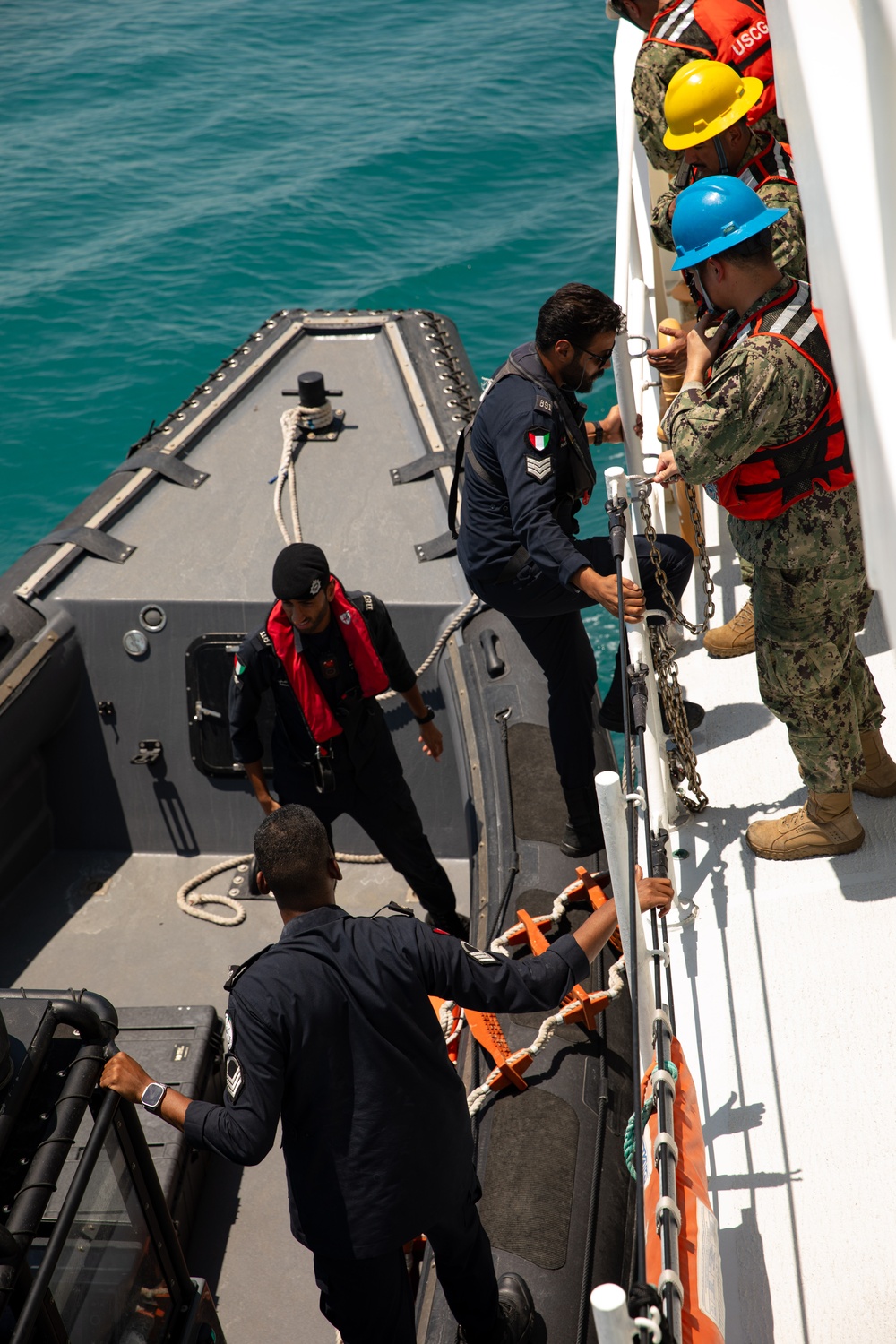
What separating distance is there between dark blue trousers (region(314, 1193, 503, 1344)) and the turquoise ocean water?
530 cm

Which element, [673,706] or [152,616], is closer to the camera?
[673,706]

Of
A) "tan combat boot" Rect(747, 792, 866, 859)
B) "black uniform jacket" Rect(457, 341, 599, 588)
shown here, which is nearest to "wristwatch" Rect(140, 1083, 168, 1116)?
"black uniform jacket" Rect(457, 341, 599, 588)

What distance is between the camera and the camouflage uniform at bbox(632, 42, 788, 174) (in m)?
3.35

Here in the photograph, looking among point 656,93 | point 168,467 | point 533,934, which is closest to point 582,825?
point 533,934

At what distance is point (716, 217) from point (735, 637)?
1.57m

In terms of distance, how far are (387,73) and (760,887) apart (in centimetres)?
1513

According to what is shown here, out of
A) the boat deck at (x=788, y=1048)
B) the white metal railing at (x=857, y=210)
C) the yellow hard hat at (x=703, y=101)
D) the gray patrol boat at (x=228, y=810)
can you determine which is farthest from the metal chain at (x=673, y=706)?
the white metal railing at (x=857, y=210)

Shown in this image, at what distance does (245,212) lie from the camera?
41.4 ft

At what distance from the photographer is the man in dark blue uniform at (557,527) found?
9.13 ft

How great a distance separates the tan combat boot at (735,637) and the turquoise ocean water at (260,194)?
3788 millimetres

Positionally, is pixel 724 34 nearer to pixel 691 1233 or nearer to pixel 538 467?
pixel 538 467

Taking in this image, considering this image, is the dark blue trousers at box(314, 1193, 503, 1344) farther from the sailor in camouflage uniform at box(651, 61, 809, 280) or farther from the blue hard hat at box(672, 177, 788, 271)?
the sailor in camouflage uniform at box(651, 61, 809, 280)

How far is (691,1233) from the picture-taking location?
1.77 meters

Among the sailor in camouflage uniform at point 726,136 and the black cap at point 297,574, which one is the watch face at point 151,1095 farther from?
the sailor in camouflage uniform at point 726,136
